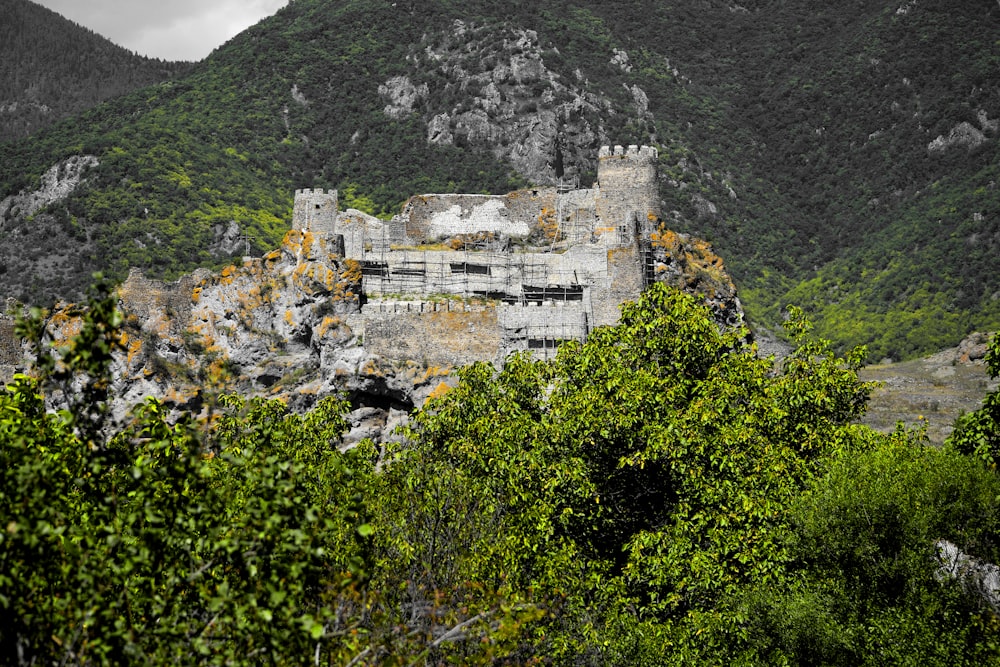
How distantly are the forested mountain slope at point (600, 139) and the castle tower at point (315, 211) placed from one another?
20.1 metres

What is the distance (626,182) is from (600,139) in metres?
39.6

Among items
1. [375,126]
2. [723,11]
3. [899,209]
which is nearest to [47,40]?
[375,126]

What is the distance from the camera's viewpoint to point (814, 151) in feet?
298

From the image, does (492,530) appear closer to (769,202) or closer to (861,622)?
(861,622)

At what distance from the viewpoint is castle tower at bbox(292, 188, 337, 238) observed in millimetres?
44656

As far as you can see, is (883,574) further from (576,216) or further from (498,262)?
(576,216)

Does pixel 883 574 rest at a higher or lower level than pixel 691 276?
lower

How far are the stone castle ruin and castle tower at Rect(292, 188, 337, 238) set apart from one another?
49 mm

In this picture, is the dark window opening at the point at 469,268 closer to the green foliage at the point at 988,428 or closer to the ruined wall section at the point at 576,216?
the ruined wall section at the point at 576,216

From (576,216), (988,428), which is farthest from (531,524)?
(576,216)

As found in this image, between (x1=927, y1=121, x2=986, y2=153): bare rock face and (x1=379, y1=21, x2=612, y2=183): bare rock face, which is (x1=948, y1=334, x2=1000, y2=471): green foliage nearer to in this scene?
(x1=379, y1=21, x2=612, y2=183): bare rock face

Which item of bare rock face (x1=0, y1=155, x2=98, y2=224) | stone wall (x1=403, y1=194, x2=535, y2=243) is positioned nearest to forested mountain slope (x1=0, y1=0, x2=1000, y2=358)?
bare rock face (x1=0, y1=155, x2=98, y2=224)

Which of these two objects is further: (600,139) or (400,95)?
(400,95)

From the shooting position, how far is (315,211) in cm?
4491
